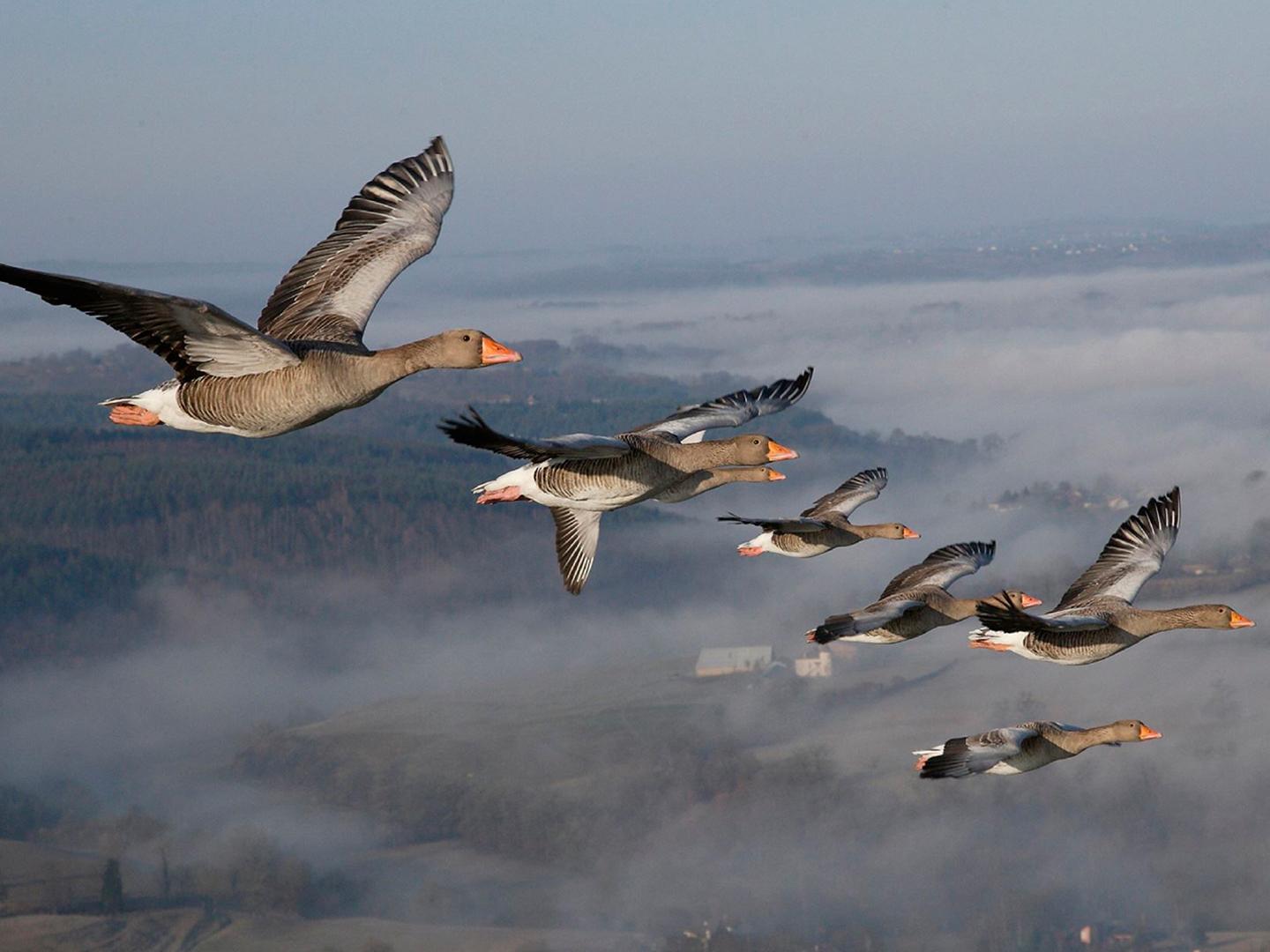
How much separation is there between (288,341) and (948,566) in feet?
31.3

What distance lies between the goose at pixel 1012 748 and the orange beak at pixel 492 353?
16.8 ft

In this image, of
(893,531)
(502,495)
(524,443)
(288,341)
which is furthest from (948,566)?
(288,341)

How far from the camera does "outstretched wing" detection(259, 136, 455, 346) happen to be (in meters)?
16.3

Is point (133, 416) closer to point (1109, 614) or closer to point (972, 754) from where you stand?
point (972, 754)

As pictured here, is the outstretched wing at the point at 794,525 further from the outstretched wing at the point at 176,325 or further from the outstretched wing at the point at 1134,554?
the outstretched wing at the point at 176,325

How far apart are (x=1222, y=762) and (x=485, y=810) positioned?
90.8 m

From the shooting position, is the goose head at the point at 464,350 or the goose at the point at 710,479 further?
the goose at the point at 710,479

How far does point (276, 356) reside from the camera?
44.3 ft

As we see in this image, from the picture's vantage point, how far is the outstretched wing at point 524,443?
12726mm

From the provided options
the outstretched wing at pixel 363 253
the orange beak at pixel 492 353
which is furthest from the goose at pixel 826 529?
the outstretched wing at pixel 363 253

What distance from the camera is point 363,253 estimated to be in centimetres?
1758

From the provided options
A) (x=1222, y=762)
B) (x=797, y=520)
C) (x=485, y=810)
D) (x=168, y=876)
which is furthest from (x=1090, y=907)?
(x=797, y=520)

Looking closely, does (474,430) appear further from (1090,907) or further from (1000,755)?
(1090,907)

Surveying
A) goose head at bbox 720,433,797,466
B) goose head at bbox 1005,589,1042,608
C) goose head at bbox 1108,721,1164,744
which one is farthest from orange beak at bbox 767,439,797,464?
goose head at bbox 1108,721,1164,744
